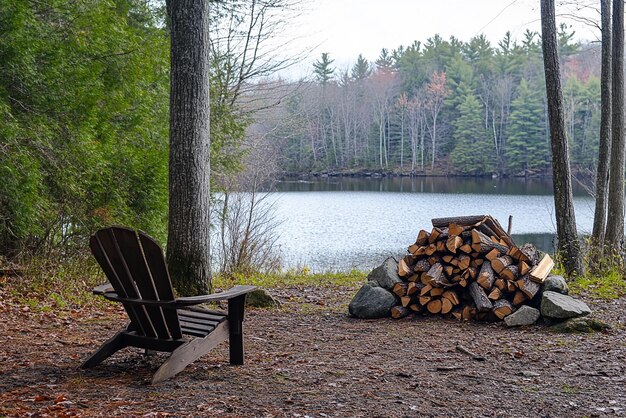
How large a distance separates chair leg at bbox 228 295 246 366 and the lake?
28.1 ft

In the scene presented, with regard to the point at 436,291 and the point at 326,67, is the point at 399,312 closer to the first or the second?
the point at 436,291

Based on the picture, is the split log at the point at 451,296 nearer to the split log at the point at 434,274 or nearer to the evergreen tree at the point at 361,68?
the split log at the point at 434,274

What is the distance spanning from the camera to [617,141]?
34.2 feet

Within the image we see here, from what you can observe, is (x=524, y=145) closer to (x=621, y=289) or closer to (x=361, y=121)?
(x=361, y=121)

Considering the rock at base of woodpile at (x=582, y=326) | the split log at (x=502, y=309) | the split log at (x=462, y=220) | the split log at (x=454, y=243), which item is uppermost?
the split log at (x=462, y=220)

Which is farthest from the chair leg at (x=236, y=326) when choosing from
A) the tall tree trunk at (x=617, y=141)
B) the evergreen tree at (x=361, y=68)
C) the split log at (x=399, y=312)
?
the evergreen tree at (x=361, y=68)

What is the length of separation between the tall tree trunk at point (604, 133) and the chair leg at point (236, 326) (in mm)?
7567

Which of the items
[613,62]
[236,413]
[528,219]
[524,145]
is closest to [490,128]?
[524,145]

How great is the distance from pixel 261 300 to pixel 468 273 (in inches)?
81.8

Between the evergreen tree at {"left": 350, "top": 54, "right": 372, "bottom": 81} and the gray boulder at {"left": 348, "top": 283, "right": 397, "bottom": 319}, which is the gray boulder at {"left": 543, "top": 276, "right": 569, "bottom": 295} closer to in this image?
the gray boulder at {"left": 348, "top": 283, "right": 397, "bottom": 319}

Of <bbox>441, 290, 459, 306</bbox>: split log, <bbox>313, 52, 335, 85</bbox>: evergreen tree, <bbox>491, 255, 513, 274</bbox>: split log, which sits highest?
<bbox>313, 52, 335, 85</bbox>: evergreen tree

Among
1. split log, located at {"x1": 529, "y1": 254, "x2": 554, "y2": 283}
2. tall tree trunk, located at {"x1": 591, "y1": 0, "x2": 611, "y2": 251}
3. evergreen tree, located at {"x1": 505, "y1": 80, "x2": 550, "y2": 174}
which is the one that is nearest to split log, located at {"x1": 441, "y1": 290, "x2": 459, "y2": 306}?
split log, located at {"x1": 529, "y1": 254, "x2": 554, "y2": 283}

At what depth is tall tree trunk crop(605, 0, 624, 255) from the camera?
10.1 m

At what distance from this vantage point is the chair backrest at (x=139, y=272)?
143 inches
